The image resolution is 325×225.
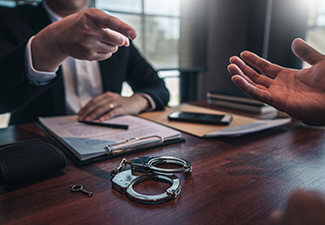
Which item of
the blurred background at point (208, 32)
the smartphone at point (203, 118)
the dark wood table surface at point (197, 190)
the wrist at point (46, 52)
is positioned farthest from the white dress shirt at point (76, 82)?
the blurred background at point (208, 32)

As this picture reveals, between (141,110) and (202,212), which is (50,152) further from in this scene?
(141,110)

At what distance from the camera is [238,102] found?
1.14m

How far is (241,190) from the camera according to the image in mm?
406

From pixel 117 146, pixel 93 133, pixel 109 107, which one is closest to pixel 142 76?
pixel 109 107

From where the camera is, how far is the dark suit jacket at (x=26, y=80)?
81 centimetres

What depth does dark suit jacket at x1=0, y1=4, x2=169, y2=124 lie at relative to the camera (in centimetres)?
81

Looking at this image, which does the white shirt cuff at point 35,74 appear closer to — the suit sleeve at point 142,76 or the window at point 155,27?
the suit sleeve at point 142,76

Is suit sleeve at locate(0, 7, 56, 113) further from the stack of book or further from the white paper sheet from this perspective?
the stack of book

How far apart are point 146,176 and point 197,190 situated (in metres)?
0.10

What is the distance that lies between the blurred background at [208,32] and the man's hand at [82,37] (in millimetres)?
1754

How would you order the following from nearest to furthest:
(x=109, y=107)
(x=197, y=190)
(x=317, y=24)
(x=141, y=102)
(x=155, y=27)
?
(x=197, y=190) → (x=109, y=107) → (x=141, y=102) → (x=317, y=24) → (x=155, y=27)

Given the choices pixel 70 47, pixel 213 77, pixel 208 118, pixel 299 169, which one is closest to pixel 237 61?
pixel 208 118

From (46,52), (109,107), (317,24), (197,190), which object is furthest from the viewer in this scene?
(317,24)

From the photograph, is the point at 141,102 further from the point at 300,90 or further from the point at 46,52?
the point at 300,90
